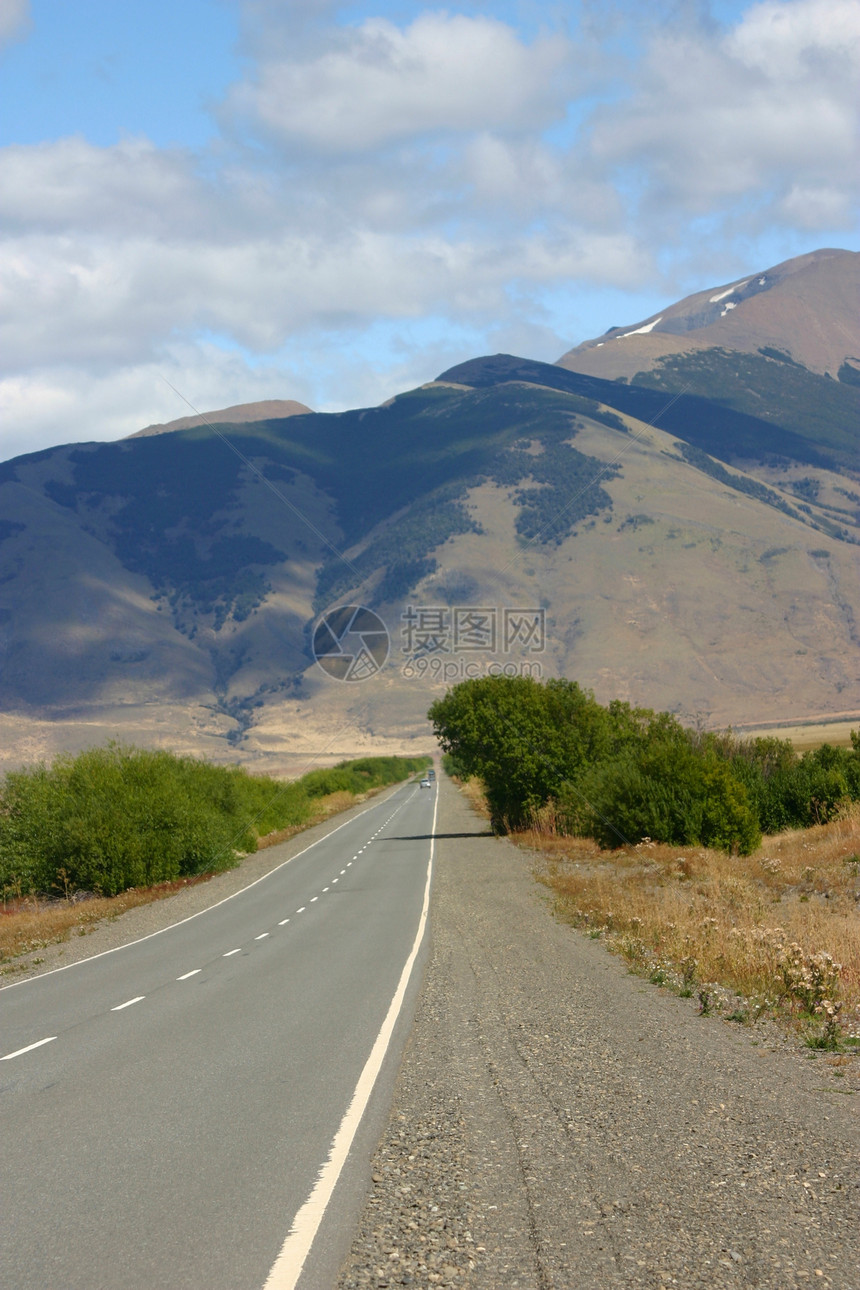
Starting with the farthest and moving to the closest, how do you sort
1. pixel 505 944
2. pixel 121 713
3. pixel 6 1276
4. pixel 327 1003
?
pixel 121 713, pixel 505 944, pixel 327 1003, pixel 6 1276

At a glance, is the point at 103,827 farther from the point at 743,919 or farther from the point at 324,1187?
the point at 324,1187

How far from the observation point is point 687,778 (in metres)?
29.5

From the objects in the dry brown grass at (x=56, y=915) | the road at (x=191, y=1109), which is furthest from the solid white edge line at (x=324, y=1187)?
the dry brown grass at (x=56, y=915)

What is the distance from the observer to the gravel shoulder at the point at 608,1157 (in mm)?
4676

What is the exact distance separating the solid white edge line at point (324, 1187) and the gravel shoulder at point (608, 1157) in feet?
0.71

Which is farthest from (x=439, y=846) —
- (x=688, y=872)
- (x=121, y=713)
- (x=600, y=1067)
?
(x=121, y=713)

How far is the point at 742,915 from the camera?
645 inches

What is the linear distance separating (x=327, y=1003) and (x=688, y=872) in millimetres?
13839

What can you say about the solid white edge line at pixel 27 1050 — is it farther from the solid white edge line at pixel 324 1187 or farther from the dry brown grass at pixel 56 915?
the dry brown grass at pixel 56 915

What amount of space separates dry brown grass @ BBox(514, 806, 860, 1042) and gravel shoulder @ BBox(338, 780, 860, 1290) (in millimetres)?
937

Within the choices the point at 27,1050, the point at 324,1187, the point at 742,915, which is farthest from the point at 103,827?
the point at 324,1187

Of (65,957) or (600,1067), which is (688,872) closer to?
(65,957)

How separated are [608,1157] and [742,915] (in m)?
11.1

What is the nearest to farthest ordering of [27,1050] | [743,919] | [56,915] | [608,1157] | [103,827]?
[608,1157] → [27,1050] → [743,919] → [56,915] → [103,827]
